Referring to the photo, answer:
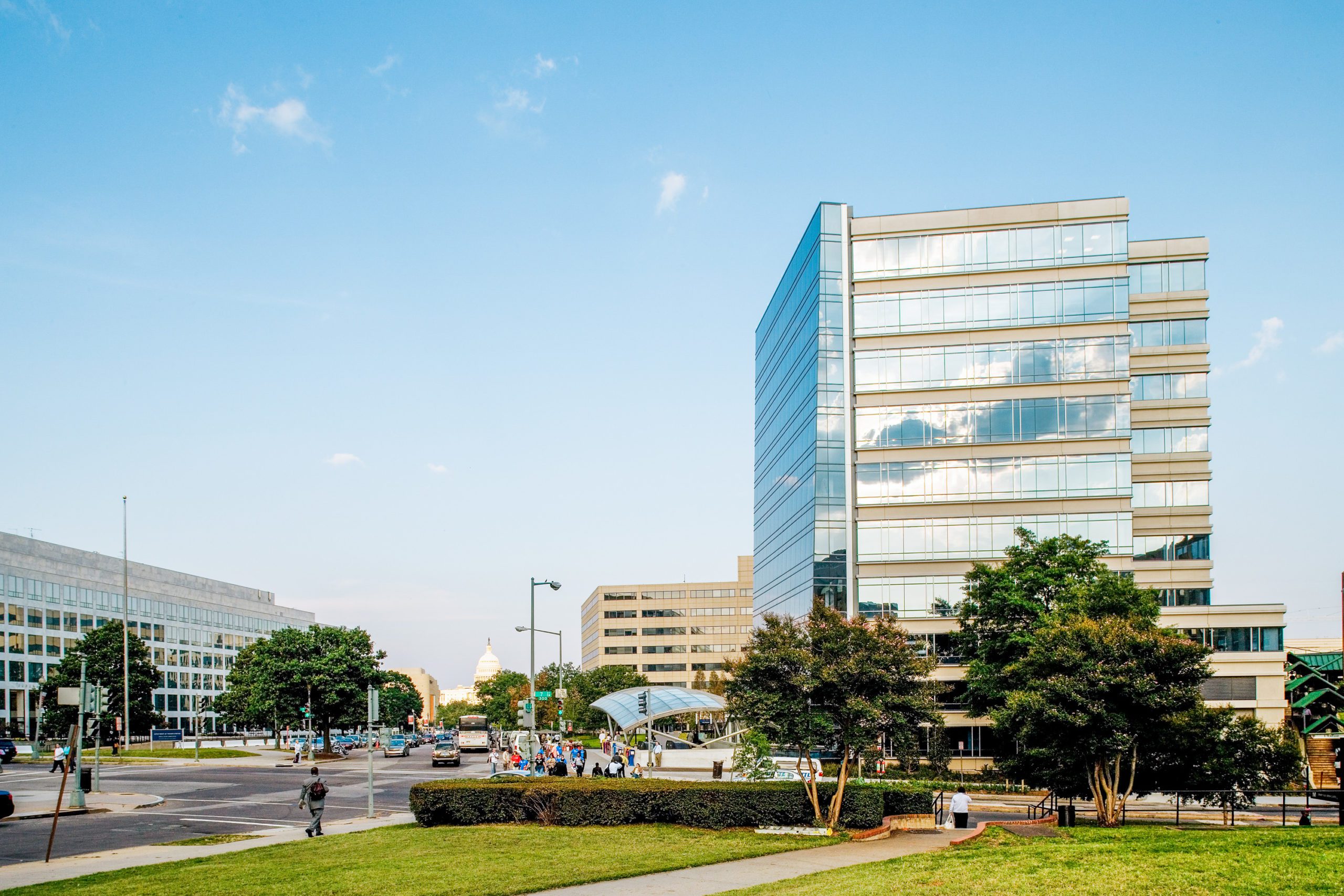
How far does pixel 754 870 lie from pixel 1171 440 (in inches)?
2394

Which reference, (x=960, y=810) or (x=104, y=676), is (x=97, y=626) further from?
(x=960, y=810)

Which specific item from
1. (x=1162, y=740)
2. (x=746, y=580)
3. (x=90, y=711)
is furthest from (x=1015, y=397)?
(x=746, y=580)

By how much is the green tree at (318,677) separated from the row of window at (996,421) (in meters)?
39.6

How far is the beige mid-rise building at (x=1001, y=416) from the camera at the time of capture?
63.2 meters

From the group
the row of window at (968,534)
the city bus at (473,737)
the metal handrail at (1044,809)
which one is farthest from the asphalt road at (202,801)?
the row of window at (968,534)

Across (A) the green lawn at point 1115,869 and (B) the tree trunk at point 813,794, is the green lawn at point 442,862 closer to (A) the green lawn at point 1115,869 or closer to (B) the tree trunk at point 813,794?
(B) the tree trunk at point 813,794

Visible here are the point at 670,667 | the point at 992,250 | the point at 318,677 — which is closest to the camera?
the point at 992,250

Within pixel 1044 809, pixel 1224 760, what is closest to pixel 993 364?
pixel 1224 760

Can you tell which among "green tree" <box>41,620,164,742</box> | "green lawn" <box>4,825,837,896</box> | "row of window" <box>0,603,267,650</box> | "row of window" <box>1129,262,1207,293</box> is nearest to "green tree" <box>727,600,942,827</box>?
"green lawn" <box>4,825,837,896</box>

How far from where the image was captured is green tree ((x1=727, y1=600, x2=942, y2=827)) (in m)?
25.6

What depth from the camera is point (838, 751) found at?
89.6 ft

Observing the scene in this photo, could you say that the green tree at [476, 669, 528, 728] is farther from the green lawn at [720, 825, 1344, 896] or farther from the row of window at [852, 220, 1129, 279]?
the green lawn at [720, 825, 1344, 896]

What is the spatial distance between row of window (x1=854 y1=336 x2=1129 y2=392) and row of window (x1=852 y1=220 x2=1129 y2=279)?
197 inches

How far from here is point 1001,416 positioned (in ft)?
211
